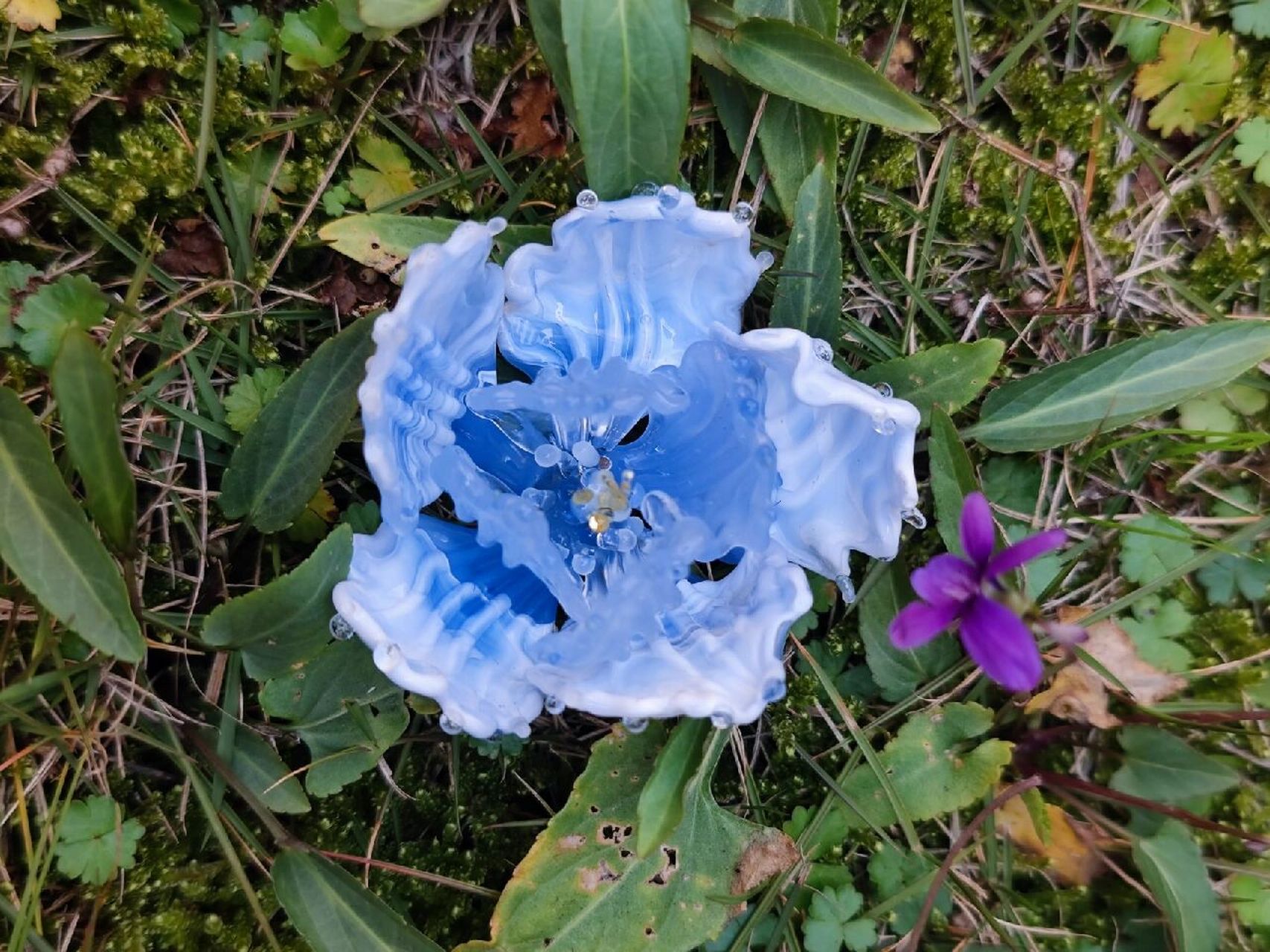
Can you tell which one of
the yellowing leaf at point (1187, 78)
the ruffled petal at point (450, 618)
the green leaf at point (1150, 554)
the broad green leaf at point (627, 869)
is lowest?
the broad green leaf at point (627, 869)

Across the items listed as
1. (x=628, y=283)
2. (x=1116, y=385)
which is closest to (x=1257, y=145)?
(x=1116, y=385)

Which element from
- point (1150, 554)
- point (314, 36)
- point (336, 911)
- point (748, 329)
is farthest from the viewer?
point (1150, 554)

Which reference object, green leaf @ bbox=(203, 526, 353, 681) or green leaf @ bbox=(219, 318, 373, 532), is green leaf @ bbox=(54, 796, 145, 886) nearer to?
green leaf @ bbox=(203, 526, 353, 681)

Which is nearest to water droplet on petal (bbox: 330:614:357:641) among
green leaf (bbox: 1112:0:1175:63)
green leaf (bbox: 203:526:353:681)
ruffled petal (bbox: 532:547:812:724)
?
green leaf (bbox: 203:526:353:681)

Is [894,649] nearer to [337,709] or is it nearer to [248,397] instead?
[337,709]

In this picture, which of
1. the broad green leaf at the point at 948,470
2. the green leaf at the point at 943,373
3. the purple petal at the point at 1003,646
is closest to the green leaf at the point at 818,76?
the green leaf at the point at 943,373

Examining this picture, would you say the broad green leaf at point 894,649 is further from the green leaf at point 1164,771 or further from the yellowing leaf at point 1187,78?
the yellowing leaf at point 1187,78
